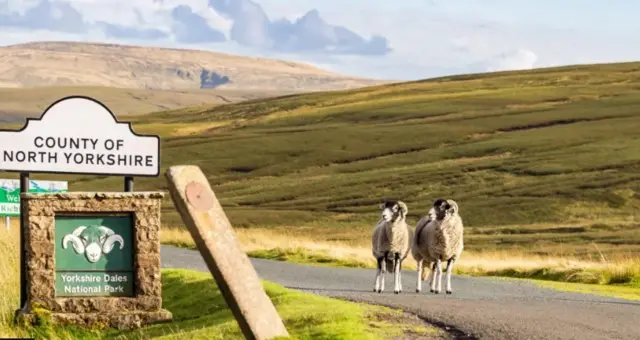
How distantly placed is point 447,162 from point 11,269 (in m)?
81.6

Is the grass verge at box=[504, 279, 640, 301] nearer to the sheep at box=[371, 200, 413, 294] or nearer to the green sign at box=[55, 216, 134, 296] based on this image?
the sheep at box=[371, 200, 413, 294]

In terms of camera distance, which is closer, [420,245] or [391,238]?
[391,238]

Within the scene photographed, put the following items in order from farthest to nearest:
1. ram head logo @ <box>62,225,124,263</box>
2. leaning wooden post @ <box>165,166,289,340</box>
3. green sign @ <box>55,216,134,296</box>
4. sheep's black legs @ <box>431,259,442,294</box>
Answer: sheep's black legs @ <box>431,259,442,294</box>, green sign @ <box>55,216,134,296</box>, ram head logo @ <box>62,225,124,263</box>, leaning wooden post @ <box>165,166,289,340</box>

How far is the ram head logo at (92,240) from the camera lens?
63.2ft

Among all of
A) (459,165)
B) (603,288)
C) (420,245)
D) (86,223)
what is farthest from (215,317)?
(459,165)

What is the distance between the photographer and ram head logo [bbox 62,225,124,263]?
19.3 m

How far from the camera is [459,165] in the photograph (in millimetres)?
100625

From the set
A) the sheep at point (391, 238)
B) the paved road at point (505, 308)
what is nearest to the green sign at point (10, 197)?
the paved road at point (505, 308)

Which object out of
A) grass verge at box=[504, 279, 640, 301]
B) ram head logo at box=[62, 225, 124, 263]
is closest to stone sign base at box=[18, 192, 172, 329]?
ram head logo at box=[62, 225, 124, 263]

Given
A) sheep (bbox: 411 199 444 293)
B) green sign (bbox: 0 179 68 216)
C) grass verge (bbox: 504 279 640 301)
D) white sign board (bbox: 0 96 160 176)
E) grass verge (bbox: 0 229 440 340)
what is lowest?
grass verge (bbox: 504 279 640 301)

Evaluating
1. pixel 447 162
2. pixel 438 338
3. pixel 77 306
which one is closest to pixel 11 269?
pixel 77 306

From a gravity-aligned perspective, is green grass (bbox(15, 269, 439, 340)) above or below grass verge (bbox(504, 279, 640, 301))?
above

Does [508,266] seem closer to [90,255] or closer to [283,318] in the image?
[90,255]

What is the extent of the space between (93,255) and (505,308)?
6.00 metres
